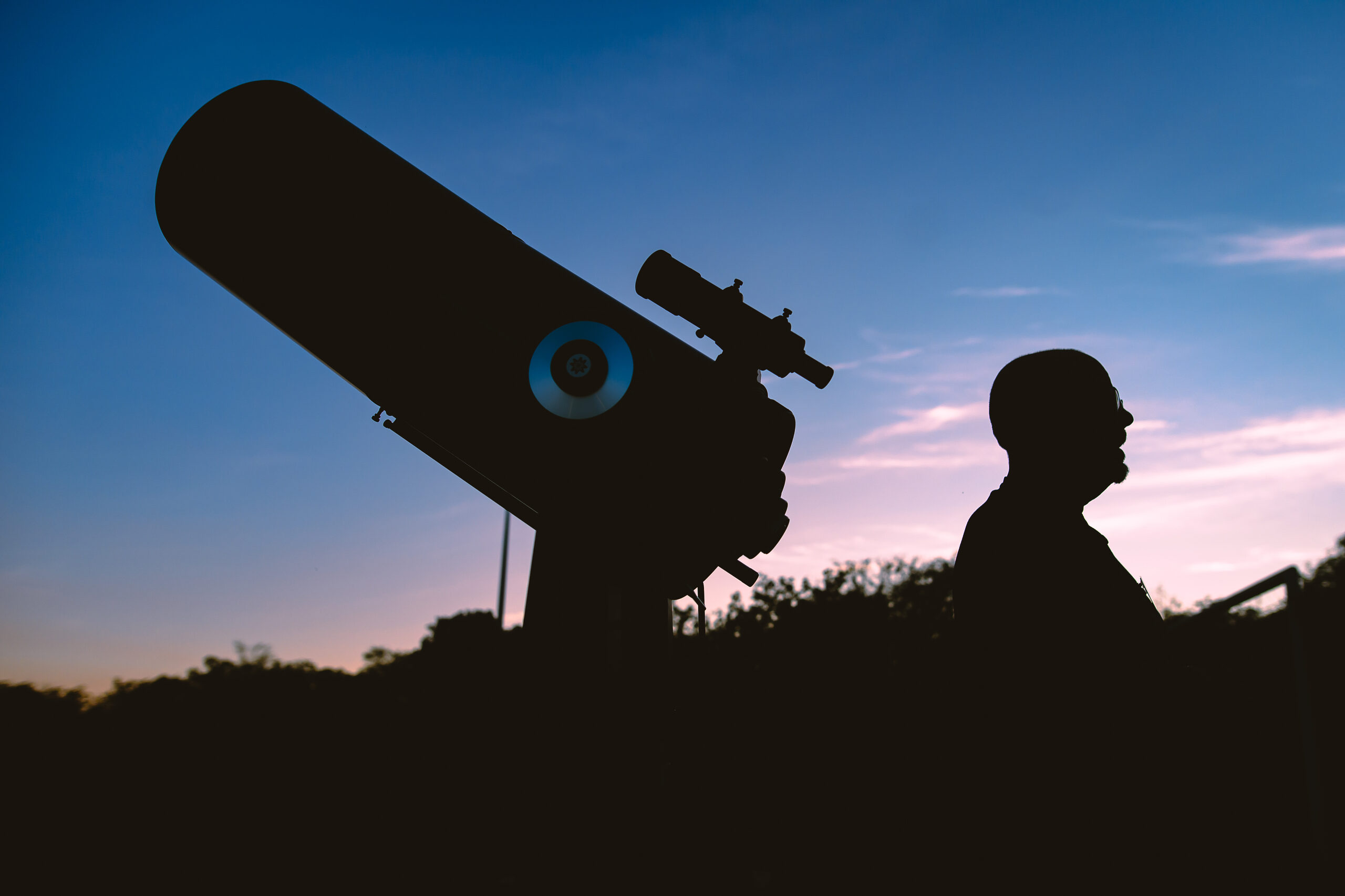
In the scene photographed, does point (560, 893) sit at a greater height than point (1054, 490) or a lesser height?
lesser

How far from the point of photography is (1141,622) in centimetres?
131

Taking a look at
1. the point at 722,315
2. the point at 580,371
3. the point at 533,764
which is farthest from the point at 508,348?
the point at 533,764

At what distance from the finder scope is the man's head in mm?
1851

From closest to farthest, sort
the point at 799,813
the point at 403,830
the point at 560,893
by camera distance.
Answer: the point at 560,893 < the point at 403,830 < the point at 799,813

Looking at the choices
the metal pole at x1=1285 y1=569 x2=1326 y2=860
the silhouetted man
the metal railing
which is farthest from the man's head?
the metal pole at x1=1285 y1=569 x2=1326 y2=860

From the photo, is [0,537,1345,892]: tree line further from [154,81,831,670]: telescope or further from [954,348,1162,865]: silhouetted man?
[154,81,831,670]: telescope

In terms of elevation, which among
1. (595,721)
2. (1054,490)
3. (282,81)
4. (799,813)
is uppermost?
(282,81)

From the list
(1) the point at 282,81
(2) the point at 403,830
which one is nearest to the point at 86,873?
(2) the point at 403,830

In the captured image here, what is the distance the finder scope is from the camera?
11.0ft

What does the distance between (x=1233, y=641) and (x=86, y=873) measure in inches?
348

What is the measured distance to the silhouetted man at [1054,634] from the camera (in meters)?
1.22

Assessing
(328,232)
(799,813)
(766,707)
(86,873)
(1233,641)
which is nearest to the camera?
(328,232)

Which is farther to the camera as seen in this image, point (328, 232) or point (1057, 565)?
point (328, 232)

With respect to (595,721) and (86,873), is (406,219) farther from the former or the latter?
(86,873)
